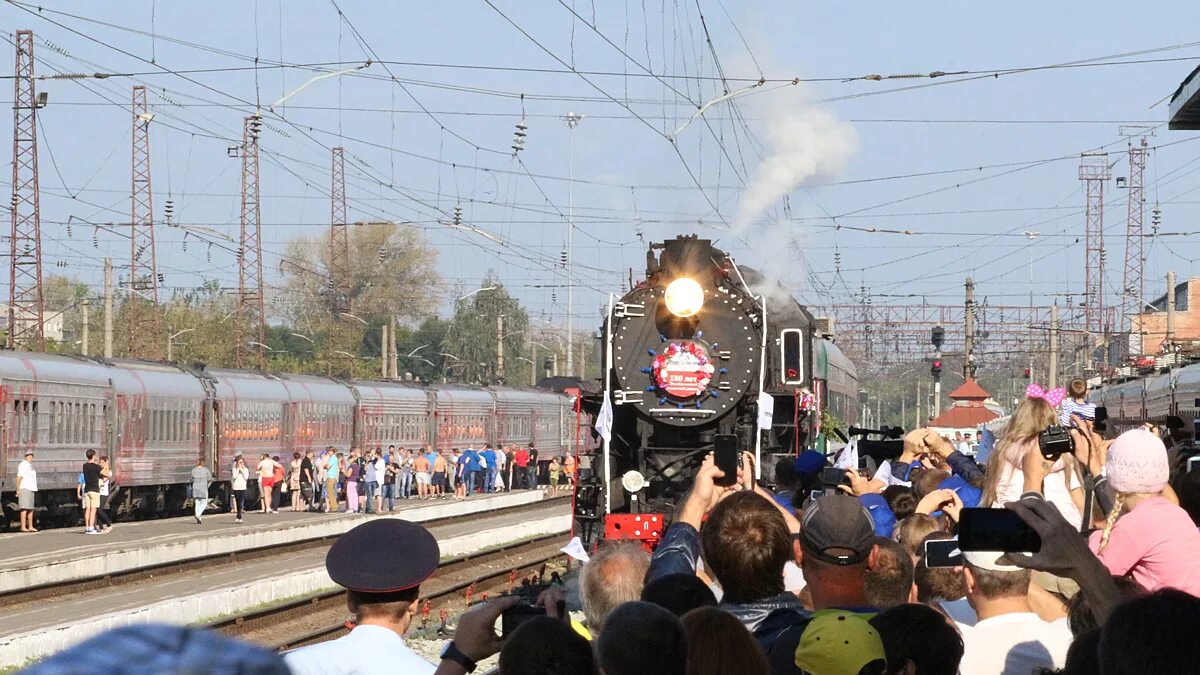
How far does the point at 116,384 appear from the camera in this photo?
3900 centimetres

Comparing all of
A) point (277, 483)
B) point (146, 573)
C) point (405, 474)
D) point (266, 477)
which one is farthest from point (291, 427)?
point (146, 573)

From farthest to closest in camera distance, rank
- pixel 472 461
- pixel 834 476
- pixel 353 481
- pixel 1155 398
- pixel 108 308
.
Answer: pixel 472 461, pixel 108 308, pixel 353 481, pixel 1155 398, pixel 834 476

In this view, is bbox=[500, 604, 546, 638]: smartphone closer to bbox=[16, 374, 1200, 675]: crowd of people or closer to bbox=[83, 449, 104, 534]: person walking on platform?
bbox=[16, 374, 1200, 675]: crowd of people

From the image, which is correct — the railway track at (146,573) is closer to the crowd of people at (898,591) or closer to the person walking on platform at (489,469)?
the crowd of people at (898,591)

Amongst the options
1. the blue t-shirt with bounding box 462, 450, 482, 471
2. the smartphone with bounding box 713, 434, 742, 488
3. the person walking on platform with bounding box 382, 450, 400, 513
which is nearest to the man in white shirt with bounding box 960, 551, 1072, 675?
the smartphone with bounding box 713, 434, 742, 488

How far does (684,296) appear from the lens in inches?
694

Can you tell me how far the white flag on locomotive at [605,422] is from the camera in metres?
17.2

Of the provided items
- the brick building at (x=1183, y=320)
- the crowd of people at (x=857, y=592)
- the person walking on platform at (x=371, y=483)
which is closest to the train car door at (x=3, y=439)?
the person walking on platform at (x=371, y=483)

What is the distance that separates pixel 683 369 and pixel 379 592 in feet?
44.0

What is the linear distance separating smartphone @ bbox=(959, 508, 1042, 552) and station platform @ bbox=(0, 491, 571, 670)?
370 inches

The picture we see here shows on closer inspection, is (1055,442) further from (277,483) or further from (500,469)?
(500,469)

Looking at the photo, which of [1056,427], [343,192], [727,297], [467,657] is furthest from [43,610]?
[343,192]

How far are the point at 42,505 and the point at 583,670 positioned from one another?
33625 millimetres

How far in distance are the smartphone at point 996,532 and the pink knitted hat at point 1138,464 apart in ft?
6.47
